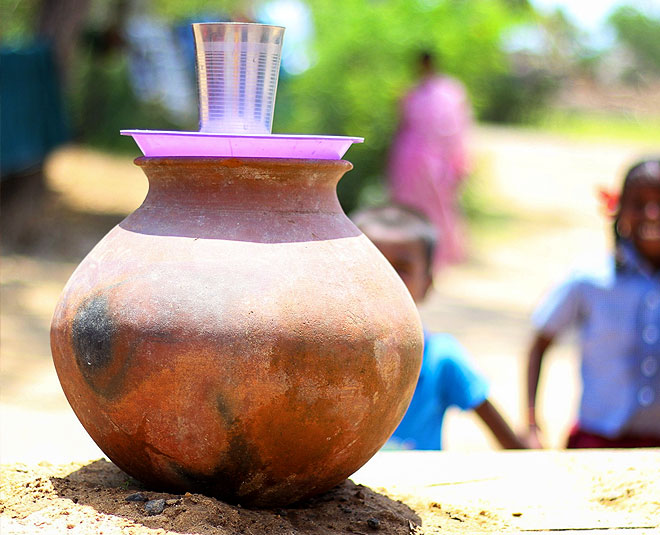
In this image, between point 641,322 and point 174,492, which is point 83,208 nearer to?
point 641,322

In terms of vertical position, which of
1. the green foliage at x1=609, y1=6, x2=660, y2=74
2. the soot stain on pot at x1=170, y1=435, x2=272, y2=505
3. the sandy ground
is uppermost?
the green foliage at x1=609, y1=6, x2=660, y2=74

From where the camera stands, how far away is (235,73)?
2.23 metres

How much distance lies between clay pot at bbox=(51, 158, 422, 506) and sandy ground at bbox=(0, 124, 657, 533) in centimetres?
77

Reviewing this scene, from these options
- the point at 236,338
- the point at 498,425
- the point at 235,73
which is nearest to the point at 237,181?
the point at 235,73

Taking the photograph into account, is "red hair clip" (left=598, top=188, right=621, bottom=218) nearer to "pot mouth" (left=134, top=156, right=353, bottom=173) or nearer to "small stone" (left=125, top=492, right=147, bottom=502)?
"pot mouth" (left=134, top=156, right=353, bottom=173)

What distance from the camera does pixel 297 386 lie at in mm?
2006

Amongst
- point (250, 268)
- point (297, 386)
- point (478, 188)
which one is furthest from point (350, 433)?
point (478, 188)

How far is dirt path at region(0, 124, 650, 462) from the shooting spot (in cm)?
560

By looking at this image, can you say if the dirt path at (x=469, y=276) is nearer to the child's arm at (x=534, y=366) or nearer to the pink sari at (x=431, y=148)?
the pink sari at (x=431, y=148)

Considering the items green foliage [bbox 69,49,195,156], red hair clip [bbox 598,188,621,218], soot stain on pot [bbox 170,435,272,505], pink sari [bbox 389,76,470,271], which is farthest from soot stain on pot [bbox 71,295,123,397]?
green foliage [bbox 69,49,195,156]

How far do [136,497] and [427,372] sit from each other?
51.8 inches

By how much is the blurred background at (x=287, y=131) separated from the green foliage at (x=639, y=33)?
49.3m

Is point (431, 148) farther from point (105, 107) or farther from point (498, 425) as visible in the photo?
point (498, 425)

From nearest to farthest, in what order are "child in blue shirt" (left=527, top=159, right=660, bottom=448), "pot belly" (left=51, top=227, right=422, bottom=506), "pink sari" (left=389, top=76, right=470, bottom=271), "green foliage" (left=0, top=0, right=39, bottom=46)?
"pot belly" (left=51, top=227, right=422, bottom=506) → "child in blue shirt" (left=527, top=159, right=660, bottom=448) → "pink sari" (left=389, top=76, right=470, bottom=271) → "green foliage" (left=0, top=0, right=39, bottom=46)
